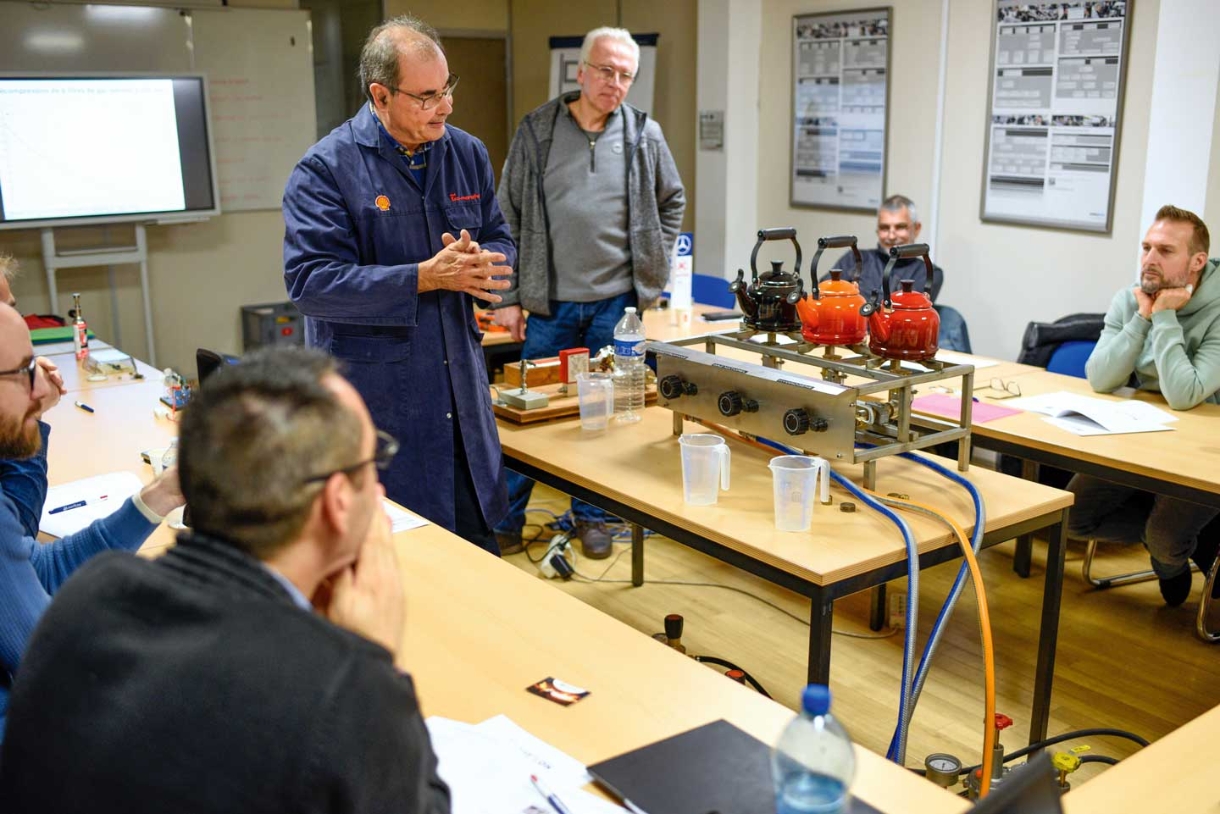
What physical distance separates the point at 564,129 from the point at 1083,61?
2255 millimetres

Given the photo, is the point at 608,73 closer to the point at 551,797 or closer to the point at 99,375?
the point at 99,375

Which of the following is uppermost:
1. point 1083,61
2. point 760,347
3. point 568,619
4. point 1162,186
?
point 1083,61

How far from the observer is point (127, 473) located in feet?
8.34

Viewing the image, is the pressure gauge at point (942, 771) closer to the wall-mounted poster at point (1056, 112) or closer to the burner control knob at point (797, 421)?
the burner control knob at point (797, 421)

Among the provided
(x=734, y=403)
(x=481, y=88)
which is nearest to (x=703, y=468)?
(x=734, y=403)

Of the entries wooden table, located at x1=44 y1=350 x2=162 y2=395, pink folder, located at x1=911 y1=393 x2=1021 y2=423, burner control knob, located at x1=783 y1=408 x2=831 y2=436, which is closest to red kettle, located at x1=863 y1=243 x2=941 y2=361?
burner control knob, located at x1=783 y1=408 x2=831 y2=436

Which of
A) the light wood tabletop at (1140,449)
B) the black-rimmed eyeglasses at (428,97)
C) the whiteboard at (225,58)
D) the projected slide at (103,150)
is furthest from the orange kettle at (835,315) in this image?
the whiteboard at (225,58)

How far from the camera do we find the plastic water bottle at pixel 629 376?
3.01 metres

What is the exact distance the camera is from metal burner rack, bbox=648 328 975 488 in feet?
7.64

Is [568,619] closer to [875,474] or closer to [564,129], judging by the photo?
[875,474]

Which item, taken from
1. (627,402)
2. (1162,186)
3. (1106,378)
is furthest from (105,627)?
(1162,186)

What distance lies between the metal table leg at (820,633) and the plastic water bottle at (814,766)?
780 millimetres

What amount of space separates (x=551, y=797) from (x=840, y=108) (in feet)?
16.6

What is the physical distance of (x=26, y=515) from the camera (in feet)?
6.31
